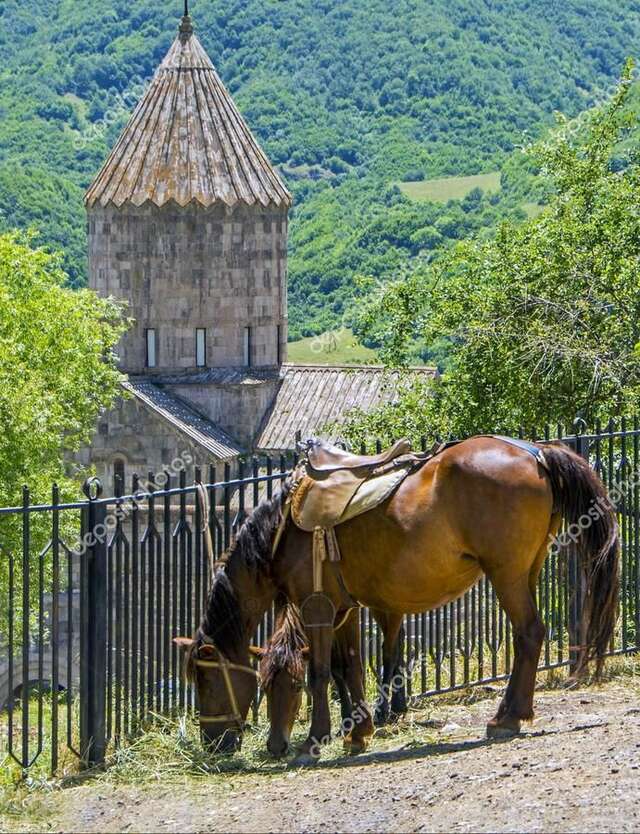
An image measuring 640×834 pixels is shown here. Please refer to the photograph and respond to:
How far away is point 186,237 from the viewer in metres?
42.9

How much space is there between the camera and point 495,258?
2397 centimetres

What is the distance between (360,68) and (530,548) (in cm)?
8483

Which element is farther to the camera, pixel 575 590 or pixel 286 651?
pixel 575 590

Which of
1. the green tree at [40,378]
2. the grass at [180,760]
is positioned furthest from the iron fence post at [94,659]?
the green tree at [40,378]

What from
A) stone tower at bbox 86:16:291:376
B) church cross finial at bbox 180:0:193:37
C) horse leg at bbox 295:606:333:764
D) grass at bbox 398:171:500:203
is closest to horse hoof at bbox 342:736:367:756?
horse leg at bbox 295:606:333:764

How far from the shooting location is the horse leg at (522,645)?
9297 millimetres

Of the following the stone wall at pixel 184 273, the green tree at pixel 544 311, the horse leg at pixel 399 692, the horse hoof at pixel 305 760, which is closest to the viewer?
the horse hoof at pixel 305 760

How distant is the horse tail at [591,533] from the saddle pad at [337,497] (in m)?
0.82

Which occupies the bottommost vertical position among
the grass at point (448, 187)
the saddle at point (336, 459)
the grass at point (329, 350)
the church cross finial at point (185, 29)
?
the grass at point (329, 350)

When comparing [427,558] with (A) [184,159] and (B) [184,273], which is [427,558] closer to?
Result: (B) [184,273]

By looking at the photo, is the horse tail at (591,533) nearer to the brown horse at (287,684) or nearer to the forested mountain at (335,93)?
the brown horse at (287,684)

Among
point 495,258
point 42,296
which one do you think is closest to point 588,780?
point 495,258

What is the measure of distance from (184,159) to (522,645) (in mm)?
34603

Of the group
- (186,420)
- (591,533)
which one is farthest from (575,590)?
(186,420)
